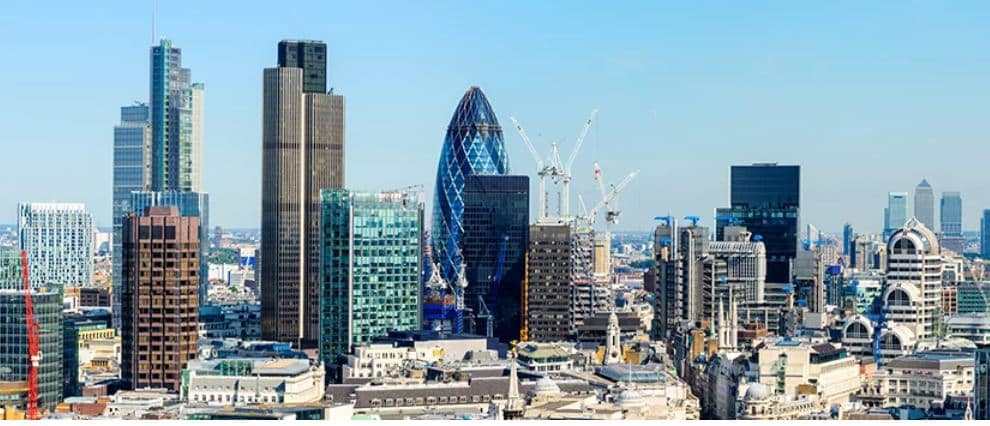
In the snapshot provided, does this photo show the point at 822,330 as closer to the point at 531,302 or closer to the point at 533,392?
the point at 531,302

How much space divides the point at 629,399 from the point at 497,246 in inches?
1203

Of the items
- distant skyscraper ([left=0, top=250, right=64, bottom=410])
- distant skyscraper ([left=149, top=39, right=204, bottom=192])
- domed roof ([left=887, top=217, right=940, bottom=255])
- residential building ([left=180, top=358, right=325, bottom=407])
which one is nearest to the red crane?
distant skyscraper ([left=0, top=250, right=64, bottom=410])

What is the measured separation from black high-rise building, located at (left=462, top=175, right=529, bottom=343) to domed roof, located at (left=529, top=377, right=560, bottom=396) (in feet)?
62.4

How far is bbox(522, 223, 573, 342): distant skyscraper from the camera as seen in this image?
57.2m

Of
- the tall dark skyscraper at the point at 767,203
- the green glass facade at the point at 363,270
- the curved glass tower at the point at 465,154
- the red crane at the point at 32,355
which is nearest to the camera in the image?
the red crane at the point at 32,355

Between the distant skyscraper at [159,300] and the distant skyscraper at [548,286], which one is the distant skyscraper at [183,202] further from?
the distant skyscraper at [159,300]

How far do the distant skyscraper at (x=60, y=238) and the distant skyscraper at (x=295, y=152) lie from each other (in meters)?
16.6

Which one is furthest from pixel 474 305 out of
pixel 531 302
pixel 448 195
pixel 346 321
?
pixel 448 195

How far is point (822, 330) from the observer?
5284 cm

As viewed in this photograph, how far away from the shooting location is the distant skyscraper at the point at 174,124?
3378 inches

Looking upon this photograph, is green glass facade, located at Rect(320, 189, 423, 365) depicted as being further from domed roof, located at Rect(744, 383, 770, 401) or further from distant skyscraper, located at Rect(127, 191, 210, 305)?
distant skyscraper, located at Rect(127, 191, 210, 305)

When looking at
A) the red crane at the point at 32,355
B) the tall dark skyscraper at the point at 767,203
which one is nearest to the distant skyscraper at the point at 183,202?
the tall dark skyscraper at the point at 767,203

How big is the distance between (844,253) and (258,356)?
39.2 metres

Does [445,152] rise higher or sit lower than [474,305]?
higher
